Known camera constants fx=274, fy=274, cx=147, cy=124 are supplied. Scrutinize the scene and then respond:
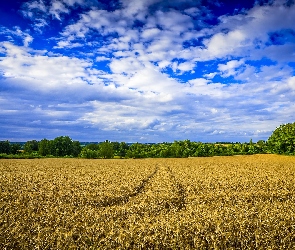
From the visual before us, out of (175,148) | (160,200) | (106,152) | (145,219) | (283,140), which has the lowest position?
(145,219)

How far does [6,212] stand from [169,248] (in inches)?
323

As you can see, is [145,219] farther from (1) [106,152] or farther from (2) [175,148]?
(2) [175,148]

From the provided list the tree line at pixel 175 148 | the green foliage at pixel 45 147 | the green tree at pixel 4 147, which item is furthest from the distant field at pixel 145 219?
the green tree at pixel 4 147

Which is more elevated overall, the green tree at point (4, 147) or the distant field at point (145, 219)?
the green tree at point (4, 147)

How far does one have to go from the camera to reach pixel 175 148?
238 ft

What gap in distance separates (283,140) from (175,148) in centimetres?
2627

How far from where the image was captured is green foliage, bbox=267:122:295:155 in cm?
5484

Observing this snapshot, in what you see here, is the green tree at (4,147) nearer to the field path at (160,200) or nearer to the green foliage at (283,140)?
the green foliage at (283,140)

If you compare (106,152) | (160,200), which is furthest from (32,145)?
(160,200)

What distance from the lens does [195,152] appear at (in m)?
70.6

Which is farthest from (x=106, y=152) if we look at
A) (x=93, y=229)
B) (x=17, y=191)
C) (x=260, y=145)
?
(x=93, y=229)

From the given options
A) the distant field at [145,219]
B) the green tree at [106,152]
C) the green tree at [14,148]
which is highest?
the green tree at [14,148]

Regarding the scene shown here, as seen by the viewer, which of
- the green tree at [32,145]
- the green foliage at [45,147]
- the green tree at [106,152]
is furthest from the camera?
the green tree at [32,145]

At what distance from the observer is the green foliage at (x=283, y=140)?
180 feet
